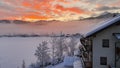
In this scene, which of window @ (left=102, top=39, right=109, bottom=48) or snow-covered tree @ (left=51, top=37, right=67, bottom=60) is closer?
window @ (left=102, top=39, right=109, bottom=48)

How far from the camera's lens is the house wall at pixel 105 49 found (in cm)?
2488

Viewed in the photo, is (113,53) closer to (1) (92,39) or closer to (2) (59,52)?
(1) (92,39)

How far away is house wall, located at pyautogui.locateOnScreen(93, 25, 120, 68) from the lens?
24875mm

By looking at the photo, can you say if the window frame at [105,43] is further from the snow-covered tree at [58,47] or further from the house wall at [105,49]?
the snow-covered tree at [58,47]

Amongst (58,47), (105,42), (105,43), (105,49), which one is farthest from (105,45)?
(58,47)

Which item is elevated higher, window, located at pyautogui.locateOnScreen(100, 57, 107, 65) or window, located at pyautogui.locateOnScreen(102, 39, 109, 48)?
window, located at pyautogui.locateOnScreen(102, 39, 109, 48)

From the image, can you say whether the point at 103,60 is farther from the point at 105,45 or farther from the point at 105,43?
the point at 105,43

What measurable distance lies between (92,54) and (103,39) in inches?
75.4

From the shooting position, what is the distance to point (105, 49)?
25.1m

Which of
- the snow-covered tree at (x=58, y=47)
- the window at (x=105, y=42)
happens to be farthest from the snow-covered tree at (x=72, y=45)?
the window at (x=105, y=42)

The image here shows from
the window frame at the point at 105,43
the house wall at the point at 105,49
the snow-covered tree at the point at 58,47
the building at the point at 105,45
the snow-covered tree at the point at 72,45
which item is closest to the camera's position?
the building at the point at 105,45

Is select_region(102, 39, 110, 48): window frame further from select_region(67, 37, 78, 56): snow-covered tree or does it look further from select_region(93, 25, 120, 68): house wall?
select_region(67, 37, 78, 56): snow-covered tree

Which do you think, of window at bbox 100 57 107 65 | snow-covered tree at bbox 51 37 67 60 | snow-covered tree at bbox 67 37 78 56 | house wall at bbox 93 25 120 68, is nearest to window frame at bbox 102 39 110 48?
house wall at bbox 93 25 120 68

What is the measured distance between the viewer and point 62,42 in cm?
7656
